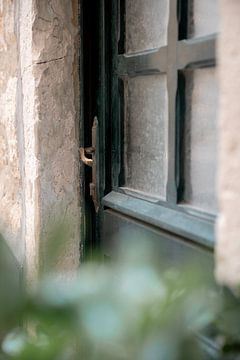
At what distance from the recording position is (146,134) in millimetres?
1430

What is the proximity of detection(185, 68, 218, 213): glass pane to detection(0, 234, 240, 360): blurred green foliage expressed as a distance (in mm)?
536

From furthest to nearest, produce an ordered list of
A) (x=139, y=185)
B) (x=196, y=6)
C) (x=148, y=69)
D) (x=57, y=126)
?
(x=57, y=126)
(x=139, y=185)
(x=148, y=69)
(x=196, y=6)

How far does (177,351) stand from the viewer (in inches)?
21.7

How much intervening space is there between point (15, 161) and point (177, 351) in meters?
1.20

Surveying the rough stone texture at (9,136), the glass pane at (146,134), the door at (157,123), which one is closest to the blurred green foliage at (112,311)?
the door at (157,123)

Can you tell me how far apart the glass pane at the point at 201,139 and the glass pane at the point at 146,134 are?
112mm

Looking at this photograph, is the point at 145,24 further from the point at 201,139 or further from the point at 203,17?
the point at 201,139

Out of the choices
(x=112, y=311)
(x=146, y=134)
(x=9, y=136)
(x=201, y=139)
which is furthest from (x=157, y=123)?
(x=112, y=311)

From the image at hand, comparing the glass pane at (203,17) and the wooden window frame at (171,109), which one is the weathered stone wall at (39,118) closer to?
the wooden window frame at (171,109)

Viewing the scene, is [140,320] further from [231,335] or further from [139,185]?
[139,185]

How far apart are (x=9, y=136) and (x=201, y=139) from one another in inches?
26.9

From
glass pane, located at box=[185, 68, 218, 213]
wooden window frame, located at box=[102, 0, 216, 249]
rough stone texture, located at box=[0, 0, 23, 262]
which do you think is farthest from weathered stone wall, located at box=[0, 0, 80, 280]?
glass pane, located at box=[185, 68, 218, 213]

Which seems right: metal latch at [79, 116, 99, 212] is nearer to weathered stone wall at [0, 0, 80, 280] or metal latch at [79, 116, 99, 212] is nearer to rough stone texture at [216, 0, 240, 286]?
weathered stone wall at [0, 0, 80, 280]

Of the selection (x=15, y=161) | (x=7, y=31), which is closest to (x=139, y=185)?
(x=15, y=161)
